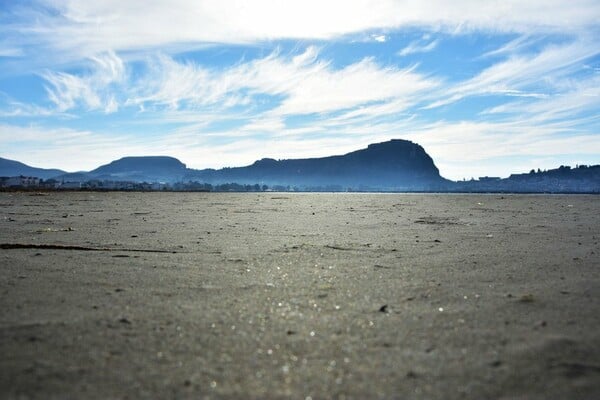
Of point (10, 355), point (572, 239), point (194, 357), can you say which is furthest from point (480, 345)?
point (572, 239)

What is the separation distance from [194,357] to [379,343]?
119 centimetres

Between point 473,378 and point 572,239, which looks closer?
point 473,378

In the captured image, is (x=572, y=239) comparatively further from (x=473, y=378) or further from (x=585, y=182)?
(x=585, y=182)

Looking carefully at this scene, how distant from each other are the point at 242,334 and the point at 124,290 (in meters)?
1.82

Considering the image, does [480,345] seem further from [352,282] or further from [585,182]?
[585,182]

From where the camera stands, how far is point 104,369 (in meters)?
2.42

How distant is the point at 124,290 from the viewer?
427 centimetres

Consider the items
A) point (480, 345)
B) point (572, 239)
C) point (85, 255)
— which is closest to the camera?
point (480, 345)

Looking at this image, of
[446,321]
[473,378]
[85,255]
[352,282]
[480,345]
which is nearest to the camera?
[473,378]

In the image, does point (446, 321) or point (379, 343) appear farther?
point (446, 321)

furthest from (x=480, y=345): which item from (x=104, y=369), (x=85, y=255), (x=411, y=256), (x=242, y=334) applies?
(x=85, y=255)

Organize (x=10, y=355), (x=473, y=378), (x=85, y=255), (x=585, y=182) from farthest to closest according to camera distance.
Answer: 1. (x=585, y=182)
2. (x=85, y=255)
3. (x=10, y=355)
4. (x=473, y=378)

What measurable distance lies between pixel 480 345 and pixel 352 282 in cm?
201

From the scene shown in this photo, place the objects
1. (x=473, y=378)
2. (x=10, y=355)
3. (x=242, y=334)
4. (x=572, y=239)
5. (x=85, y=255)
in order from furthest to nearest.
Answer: (x=572, y=239), (x=85, y=255), (x=242, y=334), (x=10, y=355), (x=473, y=378)
